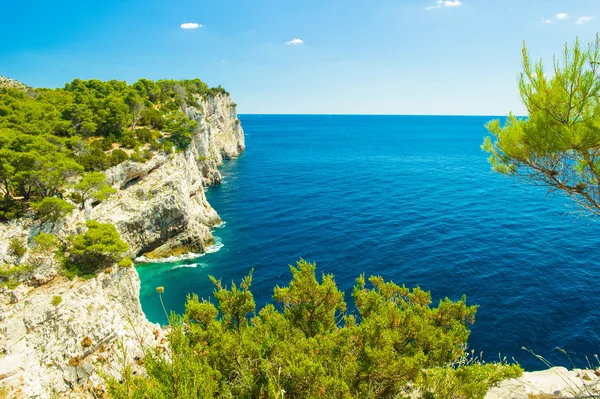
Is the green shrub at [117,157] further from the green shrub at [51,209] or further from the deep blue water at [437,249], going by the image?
the deep blue water at [437,249]

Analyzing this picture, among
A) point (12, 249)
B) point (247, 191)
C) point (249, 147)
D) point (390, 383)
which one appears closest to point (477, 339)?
point (390, 383)

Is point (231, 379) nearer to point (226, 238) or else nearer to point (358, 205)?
point (226, 238)

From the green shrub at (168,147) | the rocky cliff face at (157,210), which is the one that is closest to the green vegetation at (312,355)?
the rocky cliff face at (157,210)

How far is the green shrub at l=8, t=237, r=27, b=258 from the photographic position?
24234mm

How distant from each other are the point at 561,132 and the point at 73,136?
145ft

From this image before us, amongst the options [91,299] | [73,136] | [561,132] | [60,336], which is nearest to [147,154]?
[73,136]

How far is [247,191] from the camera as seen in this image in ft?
218

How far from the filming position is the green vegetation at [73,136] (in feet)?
90.3

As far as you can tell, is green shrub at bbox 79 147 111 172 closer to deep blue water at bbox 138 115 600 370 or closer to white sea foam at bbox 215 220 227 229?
deep blue water at bbox 138 115 600 370

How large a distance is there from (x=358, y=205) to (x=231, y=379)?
46.5 metres

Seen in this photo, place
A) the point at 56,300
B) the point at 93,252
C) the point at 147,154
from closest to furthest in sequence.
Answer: the point at 56,300 < the point at 93,252 < the point at 147,154

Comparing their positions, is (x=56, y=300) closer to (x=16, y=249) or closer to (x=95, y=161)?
(x=16, y=249)

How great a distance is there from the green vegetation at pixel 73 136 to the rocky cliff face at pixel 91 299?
2731 millimetres

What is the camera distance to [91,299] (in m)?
23.0
